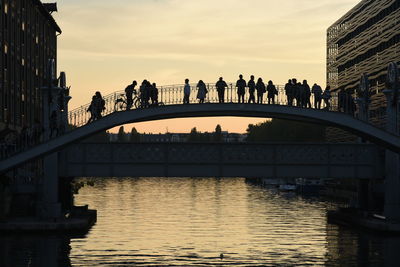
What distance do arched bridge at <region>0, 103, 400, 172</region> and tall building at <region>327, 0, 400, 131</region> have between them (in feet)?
113

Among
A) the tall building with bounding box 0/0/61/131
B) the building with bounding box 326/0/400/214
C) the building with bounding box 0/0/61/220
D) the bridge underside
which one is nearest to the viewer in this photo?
the bridge underside

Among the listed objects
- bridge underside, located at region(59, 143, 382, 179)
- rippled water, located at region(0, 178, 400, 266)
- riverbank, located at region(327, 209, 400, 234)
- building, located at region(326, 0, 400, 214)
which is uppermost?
building, located at region(326, 0, 400, 214)

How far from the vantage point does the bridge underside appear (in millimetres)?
45906

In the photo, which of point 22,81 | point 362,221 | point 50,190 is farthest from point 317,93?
point 22,81

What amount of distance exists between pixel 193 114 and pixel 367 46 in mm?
61905

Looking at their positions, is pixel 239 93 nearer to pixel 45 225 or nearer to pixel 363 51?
pixel 45 225

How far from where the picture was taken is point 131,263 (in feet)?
110

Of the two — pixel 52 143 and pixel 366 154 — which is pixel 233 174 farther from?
pixel 52 143

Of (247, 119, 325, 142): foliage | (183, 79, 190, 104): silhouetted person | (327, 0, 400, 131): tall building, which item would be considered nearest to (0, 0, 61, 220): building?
(183, 79, 190, 104): silhouetted person

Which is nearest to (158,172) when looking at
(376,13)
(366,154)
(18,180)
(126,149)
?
(126,149)

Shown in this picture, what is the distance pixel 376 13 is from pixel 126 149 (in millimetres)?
56797

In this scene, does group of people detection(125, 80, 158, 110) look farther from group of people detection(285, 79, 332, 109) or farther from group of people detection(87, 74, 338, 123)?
group of people detection(285, 79, 332, 109)

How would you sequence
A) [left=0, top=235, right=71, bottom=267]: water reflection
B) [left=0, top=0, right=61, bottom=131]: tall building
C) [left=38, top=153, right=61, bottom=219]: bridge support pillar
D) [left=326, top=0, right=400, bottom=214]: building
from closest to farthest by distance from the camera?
[left=0, top=235, right=71, bottom=267]: water reflection
[left=38, top=153, right=61, bottom=219]: bridge support pillar
[left=0, top=0, right=61, bottom=131]: tall building
[left=326, top=0, right=400, bottom=214]: building

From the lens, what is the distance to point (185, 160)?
4591cm
